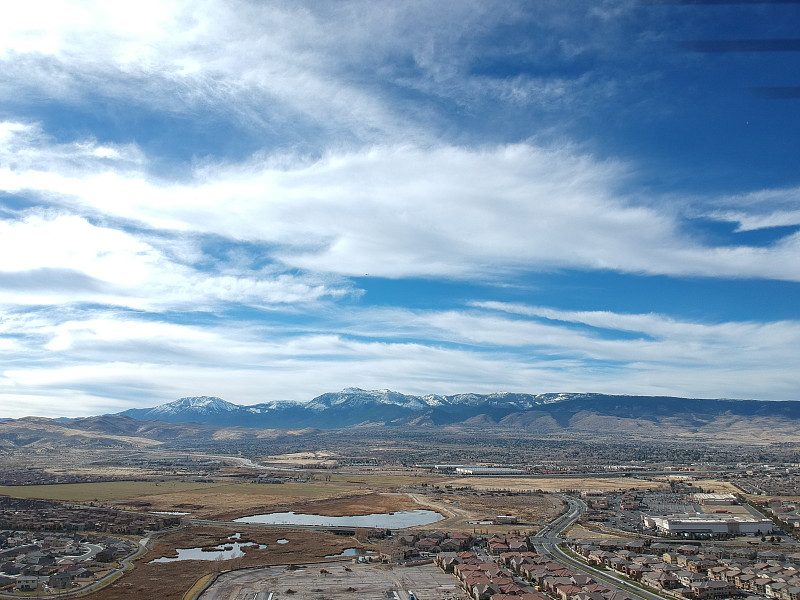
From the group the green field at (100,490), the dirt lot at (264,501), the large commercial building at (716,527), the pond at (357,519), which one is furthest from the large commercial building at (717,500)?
the green field at (100,490)

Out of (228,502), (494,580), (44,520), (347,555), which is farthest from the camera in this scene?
(228,502)

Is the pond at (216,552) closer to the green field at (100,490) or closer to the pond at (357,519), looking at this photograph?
the pond at (357,519)

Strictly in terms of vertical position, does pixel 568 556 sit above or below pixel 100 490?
above

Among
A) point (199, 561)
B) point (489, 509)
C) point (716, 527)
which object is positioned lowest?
point (489, 509)

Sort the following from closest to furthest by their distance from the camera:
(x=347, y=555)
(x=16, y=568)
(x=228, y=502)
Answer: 1. (x=16, y=568)
2. (x=347, y=555)
3. (x=228, y=502)

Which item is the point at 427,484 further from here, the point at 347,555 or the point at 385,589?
the point at 385,589

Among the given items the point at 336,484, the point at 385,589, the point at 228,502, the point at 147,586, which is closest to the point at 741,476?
the point at 336,484

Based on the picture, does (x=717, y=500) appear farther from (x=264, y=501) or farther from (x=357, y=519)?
(x=264, y=501)

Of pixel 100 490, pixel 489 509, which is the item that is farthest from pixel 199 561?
pixel 100 490
